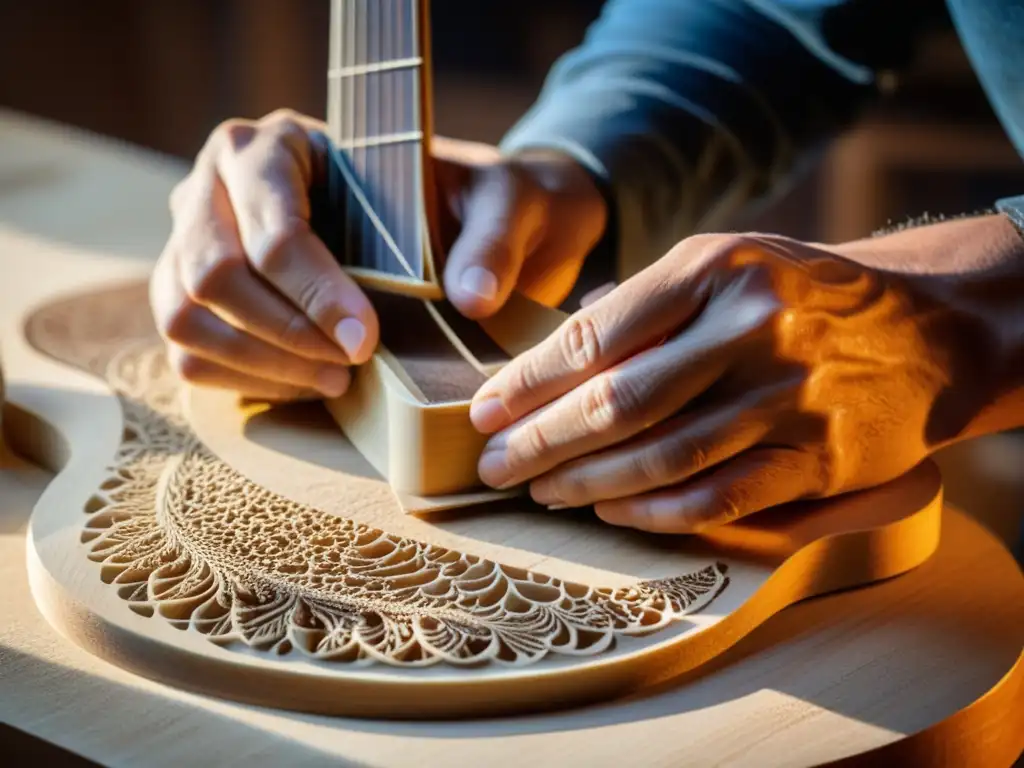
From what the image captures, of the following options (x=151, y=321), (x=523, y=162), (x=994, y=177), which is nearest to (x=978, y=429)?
(x=523, y=162)

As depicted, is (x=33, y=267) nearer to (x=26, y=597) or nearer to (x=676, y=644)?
(x=26, y=597)

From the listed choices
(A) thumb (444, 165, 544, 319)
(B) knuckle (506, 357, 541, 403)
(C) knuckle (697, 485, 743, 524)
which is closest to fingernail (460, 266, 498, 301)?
(A) thumb (444, 165, 544, 319)

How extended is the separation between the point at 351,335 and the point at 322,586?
18 centimetres

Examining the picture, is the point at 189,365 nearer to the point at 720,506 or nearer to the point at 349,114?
the point at 349,114

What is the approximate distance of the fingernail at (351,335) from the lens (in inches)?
29.4

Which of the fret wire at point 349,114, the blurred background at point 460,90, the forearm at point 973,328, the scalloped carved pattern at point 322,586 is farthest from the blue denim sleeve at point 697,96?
the blurred background at point 460,90

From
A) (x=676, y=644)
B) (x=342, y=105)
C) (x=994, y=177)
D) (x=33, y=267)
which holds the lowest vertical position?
(x=994, y=177)

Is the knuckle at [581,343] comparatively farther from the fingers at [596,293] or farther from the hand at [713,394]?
the fingers at [596,293]

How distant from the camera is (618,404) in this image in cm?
65

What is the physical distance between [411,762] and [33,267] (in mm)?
803

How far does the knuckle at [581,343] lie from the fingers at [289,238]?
0.46ft

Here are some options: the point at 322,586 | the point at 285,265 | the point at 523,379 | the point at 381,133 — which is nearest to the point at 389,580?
the point at 322,586

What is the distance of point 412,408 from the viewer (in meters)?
0.69

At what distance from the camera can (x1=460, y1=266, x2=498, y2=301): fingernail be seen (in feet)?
2.54
